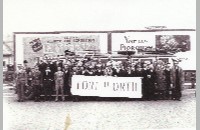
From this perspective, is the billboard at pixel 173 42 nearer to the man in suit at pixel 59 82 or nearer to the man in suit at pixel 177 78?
the man in suit at pixel 177 78

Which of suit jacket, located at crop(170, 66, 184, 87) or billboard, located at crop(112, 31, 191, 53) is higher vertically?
billboard, located at crop(112, 31, 191, 53)

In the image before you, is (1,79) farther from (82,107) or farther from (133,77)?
(133,77)

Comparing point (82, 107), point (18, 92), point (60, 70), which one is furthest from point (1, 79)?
point (82, 107)

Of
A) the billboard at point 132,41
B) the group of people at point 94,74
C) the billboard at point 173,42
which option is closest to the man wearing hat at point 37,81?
the group of people at point 94,74

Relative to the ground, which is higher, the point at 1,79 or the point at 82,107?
the point at 1,79

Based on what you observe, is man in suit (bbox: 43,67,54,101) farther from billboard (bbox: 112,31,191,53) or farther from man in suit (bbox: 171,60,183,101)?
man in suit (bbox: 171,60,183,101)

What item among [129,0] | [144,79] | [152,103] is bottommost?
[152,103]

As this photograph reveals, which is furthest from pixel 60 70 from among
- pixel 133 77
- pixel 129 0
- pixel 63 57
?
pixel 129 0

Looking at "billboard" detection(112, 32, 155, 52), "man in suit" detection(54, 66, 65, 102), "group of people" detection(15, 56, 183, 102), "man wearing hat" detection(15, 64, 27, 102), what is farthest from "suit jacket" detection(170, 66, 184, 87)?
"man wearing hat" detection(15, 64, 27, 102)
